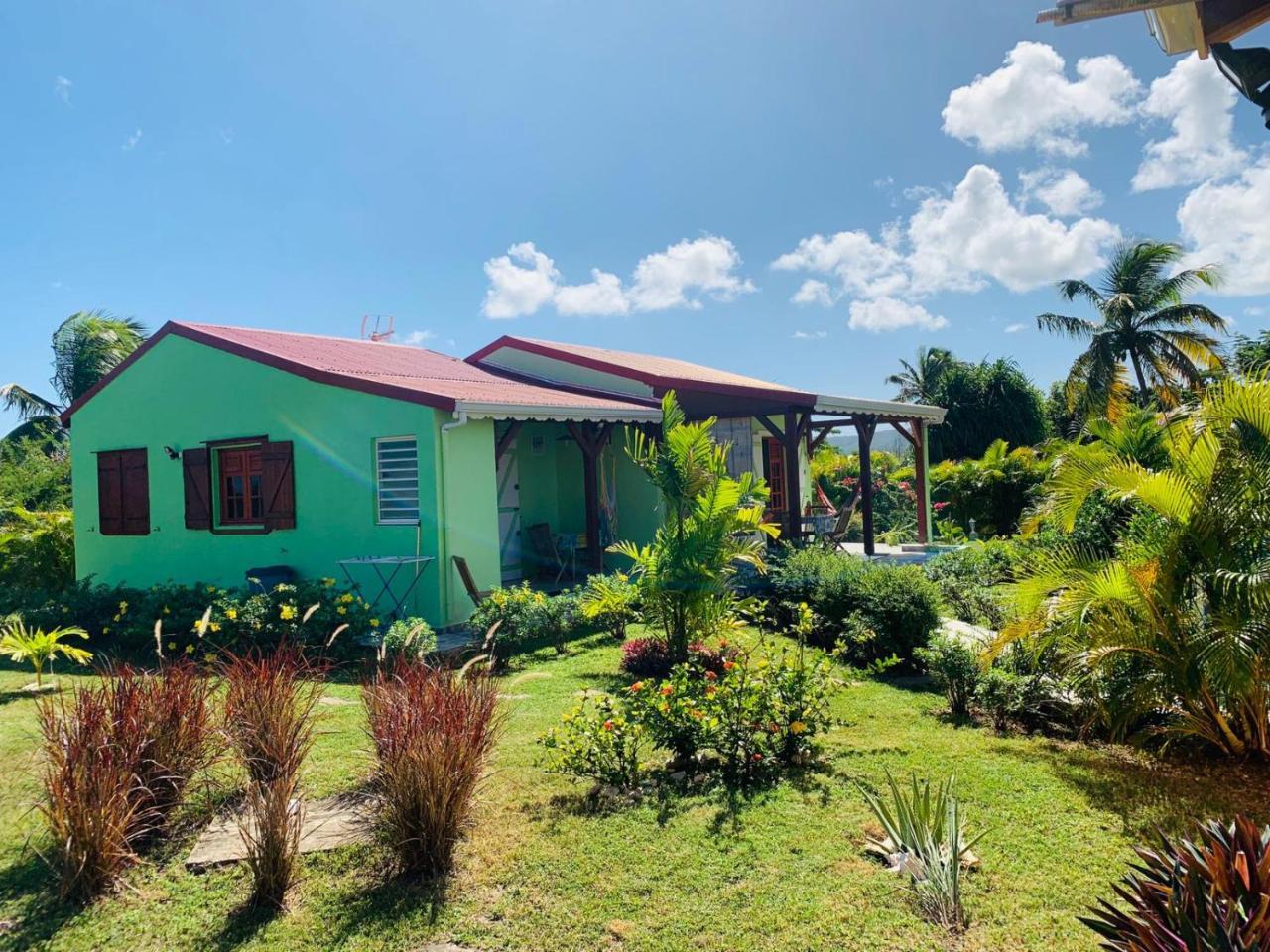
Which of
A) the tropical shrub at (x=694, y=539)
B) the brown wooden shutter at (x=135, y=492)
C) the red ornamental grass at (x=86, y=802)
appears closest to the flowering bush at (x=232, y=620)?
the brown wooden shutter at (x=135, y=492)

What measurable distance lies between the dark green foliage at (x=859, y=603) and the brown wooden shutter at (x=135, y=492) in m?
9.87

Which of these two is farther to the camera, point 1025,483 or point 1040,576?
point 1025,483

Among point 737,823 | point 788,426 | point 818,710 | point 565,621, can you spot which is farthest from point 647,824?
point 788,426

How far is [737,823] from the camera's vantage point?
3.79 metres

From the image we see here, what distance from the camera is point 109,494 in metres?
12.6

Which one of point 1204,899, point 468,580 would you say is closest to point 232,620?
point 468,580

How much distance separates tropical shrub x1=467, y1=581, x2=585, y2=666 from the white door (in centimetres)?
354

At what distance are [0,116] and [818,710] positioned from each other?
43.8ft

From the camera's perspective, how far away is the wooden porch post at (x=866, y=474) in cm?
1456

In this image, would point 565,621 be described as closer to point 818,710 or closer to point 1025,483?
point 818,710

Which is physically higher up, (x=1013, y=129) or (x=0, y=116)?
(x=0, y=116)

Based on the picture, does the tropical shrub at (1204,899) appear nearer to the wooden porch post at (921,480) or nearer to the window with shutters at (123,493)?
the window with shutters at (123,493)

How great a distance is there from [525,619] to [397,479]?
110 inches

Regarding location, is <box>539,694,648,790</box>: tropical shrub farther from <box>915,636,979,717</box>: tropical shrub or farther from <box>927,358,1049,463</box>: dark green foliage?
<box>927,358,1049,463</box>: dark green foliage
